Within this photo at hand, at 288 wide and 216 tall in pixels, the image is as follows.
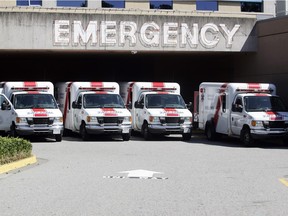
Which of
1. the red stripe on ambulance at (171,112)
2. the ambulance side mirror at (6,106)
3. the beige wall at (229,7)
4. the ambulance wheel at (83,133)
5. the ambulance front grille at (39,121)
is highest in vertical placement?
the beige wall at (229,7)

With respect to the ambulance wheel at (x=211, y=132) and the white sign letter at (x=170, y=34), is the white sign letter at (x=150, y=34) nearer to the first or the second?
the white sign letter at (x=170, y=34)

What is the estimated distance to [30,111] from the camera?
24.2 meters

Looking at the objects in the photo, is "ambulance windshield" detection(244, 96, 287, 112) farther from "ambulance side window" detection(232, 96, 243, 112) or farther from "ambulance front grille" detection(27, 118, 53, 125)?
"ambulance front grille" detection(27, 118, 53, 125)

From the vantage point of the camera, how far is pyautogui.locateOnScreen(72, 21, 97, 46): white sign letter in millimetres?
30297

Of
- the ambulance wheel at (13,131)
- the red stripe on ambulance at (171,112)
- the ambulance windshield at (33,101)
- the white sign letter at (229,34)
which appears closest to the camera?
the ambulance wheel at (13,131)

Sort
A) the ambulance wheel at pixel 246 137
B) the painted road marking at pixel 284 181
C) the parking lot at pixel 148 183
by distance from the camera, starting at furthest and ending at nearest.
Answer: the ambulance wheel at pixel 246 137 < the painted road marking at pixel 284 181 < the parking lot at pixel 148 183

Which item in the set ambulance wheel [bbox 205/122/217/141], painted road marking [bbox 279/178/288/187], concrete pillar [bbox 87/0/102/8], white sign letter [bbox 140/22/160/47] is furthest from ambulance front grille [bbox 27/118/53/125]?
concrete pillar [bbox 87/0/102/8]

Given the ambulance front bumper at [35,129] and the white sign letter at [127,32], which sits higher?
the white sign letter at [127,32]

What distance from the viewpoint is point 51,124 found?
24.1m

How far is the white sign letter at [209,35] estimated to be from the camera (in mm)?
31406

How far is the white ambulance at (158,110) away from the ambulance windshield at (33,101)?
3.94 m

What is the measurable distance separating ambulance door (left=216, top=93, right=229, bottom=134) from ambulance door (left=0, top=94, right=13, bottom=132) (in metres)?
8.85

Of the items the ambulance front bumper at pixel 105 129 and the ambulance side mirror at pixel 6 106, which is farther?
the ambulance side mirror at pixel 6 106

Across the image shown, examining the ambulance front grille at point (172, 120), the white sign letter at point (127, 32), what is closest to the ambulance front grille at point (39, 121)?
the ambulance front grille at point (172, 120)
